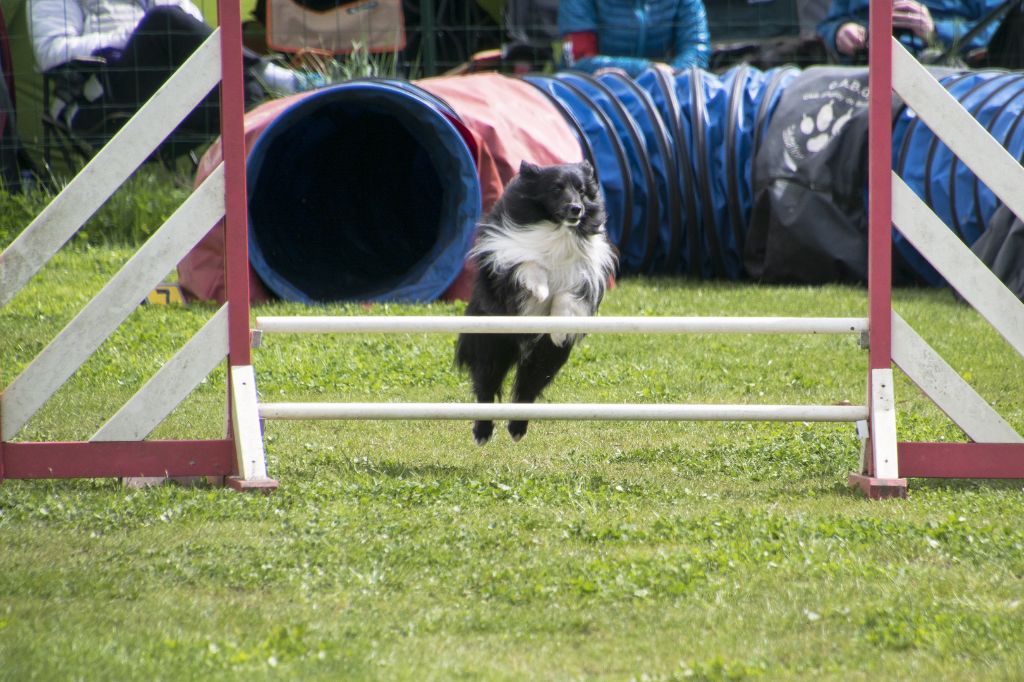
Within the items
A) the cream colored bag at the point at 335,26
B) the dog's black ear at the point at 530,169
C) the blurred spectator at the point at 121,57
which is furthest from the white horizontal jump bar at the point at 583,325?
the cream colored bag at the point at 335,26

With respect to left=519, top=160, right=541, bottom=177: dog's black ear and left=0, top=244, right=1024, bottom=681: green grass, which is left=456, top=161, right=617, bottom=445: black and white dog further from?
left=0, top=244, right=1024, bottom=681: green grass

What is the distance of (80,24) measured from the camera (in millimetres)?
9766

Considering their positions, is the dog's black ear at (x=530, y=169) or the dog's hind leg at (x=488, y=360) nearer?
the dog's hind leg at (x=488, y=360)

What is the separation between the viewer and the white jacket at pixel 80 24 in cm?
949

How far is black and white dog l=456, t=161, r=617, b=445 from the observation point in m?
5.03

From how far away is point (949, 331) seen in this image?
6801mm

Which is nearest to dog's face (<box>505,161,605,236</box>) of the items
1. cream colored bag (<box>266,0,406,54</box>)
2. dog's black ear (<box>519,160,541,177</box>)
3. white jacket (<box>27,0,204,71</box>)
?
dog's black ear (<box>519,160,541,177</box>)

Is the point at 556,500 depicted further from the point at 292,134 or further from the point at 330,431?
the point at 292,134

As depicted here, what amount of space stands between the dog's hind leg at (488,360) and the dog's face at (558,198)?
1.68ft

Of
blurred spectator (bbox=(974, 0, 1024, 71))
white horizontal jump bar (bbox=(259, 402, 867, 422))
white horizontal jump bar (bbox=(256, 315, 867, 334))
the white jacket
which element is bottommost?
white horizontal jump bar (bbox=(259, 402, 867, 422))

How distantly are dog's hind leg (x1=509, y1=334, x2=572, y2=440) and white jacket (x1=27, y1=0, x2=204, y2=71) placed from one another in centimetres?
560

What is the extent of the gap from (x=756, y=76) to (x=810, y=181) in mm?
1275

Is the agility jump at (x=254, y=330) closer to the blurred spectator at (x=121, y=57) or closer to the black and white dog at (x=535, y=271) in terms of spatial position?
the black and white dog at (x=535, y=271)

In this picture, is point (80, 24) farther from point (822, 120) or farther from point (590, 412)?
point (590, 412)
